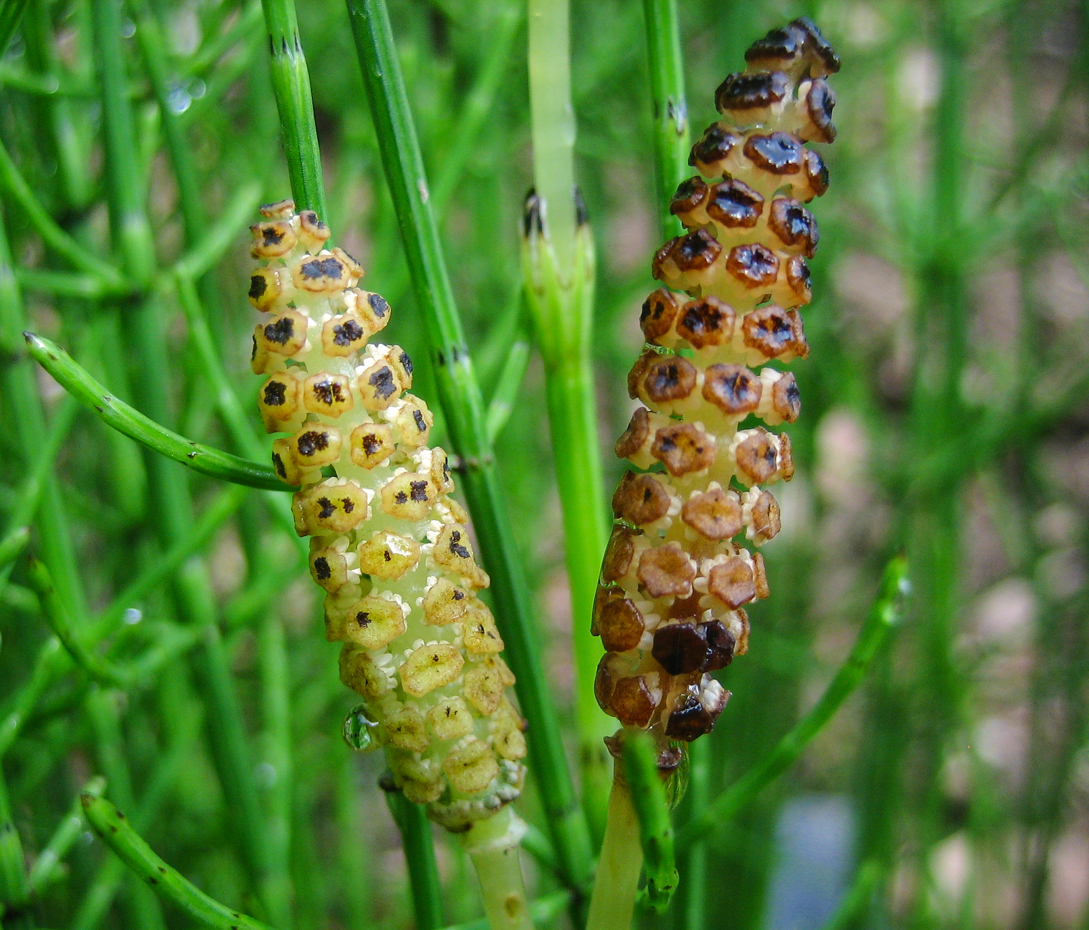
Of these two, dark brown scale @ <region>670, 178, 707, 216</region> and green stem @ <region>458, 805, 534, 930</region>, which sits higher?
dark brown scale @ <region>670, 178, 707, 216</region>

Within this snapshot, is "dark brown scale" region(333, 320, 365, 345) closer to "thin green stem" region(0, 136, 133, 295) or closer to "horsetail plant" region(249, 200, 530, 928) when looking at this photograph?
"horsetail plant" region(249, 200, 530, 928)

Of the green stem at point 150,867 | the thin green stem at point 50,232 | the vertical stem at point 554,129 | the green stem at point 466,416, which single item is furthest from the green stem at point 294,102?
the thin green stem at point 50,232

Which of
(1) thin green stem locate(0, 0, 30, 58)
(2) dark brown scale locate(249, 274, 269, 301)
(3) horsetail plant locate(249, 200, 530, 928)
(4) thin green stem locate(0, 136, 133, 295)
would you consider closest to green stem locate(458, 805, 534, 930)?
(3) horsetail plant locate(249, 200, 530, 928)

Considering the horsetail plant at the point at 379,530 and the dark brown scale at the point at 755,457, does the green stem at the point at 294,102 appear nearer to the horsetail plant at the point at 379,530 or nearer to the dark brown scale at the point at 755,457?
the horsetail plant at the point at 379,530

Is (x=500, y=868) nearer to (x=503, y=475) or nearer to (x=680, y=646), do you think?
(x=680, y=646)

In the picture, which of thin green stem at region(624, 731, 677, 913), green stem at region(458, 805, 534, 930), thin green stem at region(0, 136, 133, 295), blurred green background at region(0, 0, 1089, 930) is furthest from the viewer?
blurred green background at region(0, 0, 1089, 930)

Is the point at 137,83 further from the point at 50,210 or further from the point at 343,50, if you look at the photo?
the point at 343,50

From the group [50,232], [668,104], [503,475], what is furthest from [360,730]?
[503,475]

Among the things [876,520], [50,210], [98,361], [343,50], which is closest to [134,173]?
[98,361]
